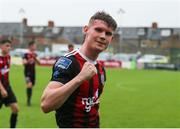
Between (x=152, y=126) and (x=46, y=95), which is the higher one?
(x=46, y=95)

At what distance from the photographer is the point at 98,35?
3.85m

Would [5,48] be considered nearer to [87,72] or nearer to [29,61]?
[29,61]

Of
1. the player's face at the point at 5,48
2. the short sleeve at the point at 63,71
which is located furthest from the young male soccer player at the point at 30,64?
the short sleeve at the point at 63,71

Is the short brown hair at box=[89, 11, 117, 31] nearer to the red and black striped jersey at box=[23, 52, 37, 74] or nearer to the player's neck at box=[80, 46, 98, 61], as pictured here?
the player's neck at box=[80, 46, 98, 61]

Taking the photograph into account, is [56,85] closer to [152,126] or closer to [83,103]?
[83,103]

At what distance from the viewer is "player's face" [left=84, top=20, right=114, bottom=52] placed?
12.6ft

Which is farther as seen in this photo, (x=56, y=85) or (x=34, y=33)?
(x=34, y=33)

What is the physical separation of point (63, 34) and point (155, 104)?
57546 mm

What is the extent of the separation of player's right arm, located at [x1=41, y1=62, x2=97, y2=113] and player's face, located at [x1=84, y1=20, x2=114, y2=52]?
0.24 meters

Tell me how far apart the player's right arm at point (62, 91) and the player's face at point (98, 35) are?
0.24 m

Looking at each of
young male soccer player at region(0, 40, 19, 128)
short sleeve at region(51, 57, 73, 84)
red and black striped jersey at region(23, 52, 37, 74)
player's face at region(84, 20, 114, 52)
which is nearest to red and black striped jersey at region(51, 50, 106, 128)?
short sleeve at region(51, 57, 73, 84)

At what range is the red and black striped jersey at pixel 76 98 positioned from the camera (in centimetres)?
393

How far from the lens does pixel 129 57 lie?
55.3 m

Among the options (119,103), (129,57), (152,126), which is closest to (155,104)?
(119,103)
